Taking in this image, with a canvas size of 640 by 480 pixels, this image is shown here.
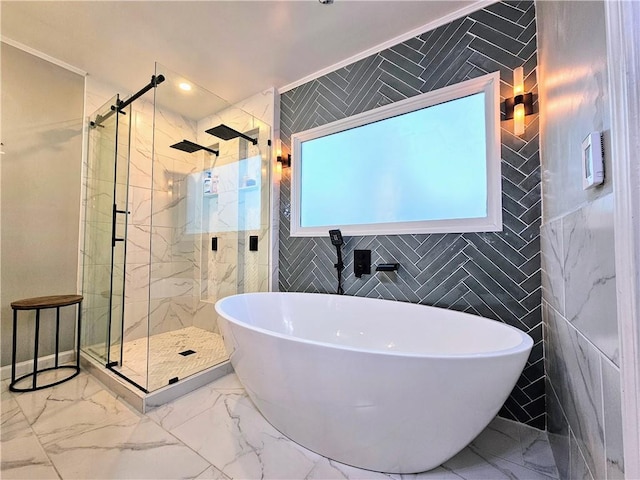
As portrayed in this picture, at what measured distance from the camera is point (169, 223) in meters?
2.80

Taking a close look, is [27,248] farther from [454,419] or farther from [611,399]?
[611,399]

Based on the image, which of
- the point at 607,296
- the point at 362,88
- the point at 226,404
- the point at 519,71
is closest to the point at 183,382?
the point at 226,404

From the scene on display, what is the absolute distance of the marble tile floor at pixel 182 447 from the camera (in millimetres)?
1125

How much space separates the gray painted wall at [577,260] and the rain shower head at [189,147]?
9.48 feet

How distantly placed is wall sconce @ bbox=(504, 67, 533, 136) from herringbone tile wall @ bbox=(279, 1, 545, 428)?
32mm

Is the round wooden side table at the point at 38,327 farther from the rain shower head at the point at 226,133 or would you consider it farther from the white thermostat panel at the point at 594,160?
the white thermostat panel at the point at 594,160

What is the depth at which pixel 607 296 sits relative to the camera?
0.60 m

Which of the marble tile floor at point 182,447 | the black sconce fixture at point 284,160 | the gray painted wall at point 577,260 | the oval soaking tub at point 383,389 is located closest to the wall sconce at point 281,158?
the black sconce fixture at point 284,160

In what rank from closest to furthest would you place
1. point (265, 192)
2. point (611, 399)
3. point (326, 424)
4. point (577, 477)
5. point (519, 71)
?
point (611, 399) → point (577, 477) → point (326, 424) → point (519, 71) → point (265, 192)

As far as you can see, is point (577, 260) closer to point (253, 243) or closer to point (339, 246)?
point (339, 246)

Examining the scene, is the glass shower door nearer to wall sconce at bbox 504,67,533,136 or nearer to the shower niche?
the shower niche

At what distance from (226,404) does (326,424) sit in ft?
2.78

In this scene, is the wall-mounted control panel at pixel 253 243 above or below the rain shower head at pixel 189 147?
below

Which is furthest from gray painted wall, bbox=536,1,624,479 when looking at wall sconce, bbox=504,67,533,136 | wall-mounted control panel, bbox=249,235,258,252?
wall-mounted control panel, bbox=249,235,258,252
